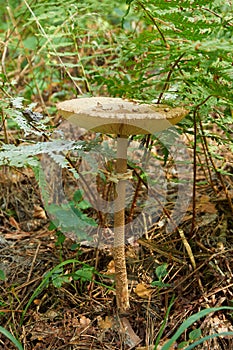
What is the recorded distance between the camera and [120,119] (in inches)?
59.2

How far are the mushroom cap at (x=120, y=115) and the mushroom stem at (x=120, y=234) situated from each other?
4.0 inches

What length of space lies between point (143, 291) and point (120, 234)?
42 cm

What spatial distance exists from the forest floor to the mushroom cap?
732 millimetres

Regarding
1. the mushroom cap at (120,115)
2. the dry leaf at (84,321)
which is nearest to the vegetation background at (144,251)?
the dry leaf at (84,321)

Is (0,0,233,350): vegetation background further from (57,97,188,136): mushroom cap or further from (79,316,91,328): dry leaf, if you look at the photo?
(57,97,188,136): mushroom cap

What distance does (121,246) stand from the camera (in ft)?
6.49

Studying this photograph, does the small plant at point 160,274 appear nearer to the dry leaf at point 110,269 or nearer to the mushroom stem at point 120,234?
the mushroom stem at point 120,234

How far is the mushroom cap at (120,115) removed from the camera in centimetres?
152

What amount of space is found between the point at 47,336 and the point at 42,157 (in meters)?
1.52

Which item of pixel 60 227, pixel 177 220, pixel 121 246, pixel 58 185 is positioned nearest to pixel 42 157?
pixel 58 185

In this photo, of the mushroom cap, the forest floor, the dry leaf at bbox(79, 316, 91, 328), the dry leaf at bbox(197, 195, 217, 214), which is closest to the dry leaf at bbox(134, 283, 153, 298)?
the forest floor

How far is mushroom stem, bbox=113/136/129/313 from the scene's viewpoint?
1858 mm

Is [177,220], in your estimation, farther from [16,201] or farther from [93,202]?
[16,201]

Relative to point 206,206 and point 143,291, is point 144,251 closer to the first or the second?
point 143,291
